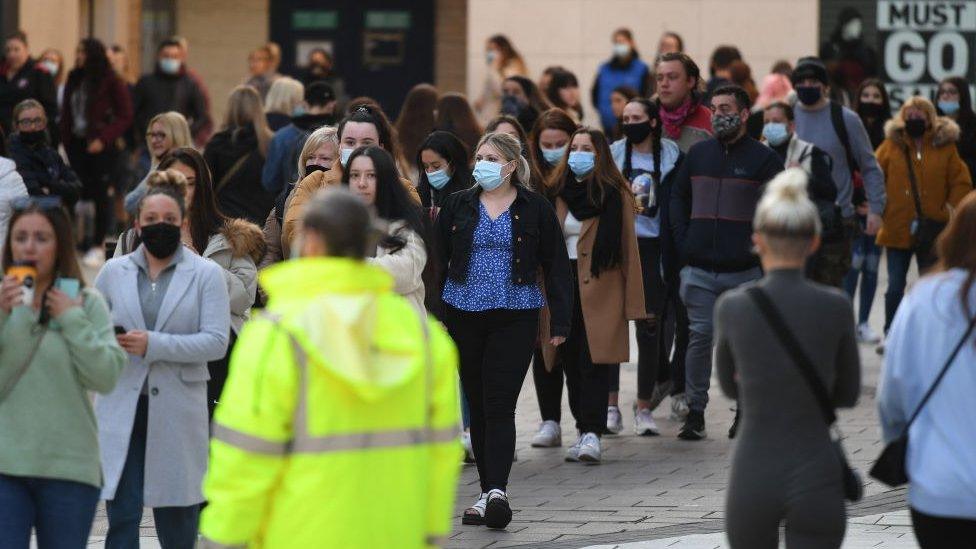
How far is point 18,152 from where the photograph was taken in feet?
42.5

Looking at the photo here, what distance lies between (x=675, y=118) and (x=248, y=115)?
2.79m

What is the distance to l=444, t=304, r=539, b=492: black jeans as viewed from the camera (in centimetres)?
871

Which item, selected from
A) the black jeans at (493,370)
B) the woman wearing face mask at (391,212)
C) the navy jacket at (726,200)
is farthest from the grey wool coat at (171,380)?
the navy jacket at (726,200)

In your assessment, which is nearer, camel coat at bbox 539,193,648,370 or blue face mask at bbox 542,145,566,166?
camel coat at bbox 539,193,648,370

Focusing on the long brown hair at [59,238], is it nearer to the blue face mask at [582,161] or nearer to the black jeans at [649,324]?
the blue face mask at [582,161]

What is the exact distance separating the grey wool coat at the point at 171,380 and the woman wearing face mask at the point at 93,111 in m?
11.5

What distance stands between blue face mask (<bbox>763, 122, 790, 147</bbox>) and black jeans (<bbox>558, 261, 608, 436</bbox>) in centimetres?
178

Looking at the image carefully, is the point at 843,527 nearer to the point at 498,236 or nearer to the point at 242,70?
the point at 498,236

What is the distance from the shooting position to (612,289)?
1048cm

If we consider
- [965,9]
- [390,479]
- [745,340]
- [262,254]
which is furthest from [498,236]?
[965,9]

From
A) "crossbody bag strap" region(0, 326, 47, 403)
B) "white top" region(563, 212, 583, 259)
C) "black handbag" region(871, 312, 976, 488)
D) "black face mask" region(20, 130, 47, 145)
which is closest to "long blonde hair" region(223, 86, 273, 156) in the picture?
"black face mask" region(20, 130, 47, 145)

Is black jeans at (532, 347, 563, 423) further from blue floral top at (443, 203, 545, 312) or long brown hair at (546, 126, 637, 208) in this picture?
blue floral top at (443, 203, 545, 312)

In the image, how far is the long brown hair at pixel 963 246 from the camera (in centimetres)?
569

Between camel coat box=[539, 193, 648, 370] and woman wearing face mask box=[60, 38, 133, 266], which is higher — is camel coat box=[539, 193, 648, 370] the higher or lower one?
the lower one
